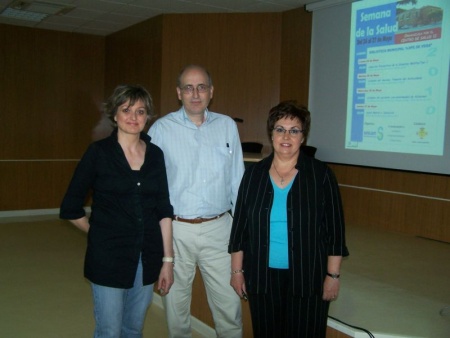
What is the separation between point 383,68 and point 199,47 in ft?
8.57

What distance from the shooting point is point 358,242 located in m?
4.56

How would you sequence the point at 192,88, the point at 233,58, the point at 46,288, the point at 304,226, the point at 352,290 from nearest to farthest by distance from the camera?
the point at 304,226, the point at 192,88, the point at 352,290, the point at 46,288, the point at 233,58

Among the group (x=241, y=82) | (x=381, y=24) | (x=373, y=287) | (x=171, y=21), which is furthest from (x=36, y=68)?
(x=373, y=287)

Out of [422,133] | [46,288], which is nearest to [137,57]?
[46,288]

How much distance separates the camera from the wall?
722 centimetres

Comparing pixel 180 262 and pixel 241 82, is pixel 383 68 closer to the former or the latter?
pixel 241 82

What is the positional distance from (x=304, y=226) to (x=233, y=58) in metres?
4.96

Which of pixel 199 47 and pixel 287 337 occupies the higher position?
pixel 199 47

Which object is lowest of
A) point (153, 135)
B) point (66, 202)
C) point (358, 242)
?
point (358, 242)

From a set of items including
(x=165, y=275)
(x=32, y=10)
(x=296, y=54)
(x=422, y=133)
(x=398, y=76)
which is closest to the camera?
(x=165, y=275)

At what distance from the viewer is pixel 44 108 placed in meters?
7.52

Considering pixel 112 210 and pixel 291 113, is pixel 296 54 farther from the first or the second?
pixel 112 210

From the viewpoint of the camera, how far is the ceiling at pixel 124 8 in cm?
579

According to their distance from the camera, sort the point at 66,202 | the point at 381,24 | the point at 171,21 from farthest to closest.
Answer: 1. the point at 171,21
2. the point at 381,24
3. the point at 66,202
